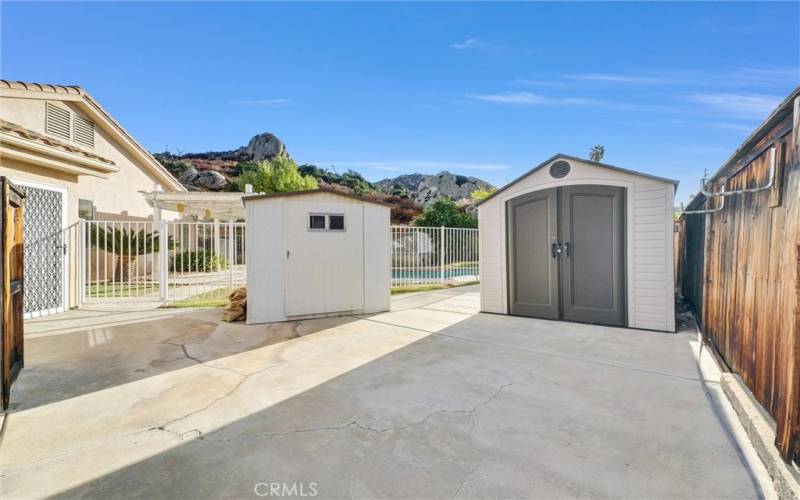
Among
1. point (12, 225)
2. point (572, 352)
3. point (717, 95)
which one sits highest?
point (717, 95)

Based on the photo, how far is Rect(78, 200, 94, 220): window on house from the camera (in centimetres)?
952

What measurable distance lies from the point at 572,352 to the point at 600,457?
2.13 metres

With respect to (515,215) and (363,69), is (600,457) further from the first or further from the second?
(363,69)

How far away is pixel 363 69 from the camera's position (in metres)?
11.3

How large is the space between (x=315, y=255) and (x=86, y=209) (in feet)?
28.7

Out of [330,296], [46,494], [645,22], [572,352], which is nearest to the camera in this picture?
[46,494]

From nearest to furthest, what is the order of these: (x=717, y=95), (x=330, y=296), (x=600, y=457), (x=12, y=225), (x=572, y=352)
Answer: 1. (x=600, y=457)
2. (x=12, y=225)
3. (x=572, y=352)
4. (x=330, y=296)
5. (x=717, y=95)

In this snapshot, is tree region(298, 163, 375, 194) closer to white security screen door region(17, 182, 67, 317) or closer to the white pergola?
the white pergola

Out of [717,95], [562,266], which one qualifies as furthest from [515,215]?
[717,95]

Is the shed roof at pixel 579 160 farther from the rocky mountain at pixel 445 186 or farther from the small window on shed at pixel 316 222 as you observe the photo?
the rocky mountain at pixel 445 186

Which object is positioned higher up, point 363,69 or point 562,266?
point 363,69

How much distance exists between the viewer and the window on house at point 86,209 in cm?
952

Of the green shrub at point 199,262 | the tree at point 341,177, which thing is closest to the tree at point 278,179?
the tree at point 341,177

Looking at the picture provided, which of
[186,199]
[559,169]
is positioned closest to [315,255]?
[559,169]
